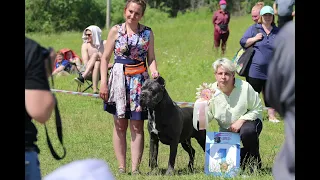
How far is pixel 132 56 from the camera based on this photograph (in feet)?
22.0

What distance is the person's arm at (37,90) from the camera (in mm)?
3230

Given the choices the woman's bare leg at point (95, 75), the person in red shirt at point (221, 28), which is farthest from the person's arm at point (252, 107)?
the person in red shirt at point (221, 28)

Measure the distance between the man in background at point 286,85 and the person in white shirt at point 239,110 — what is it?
3633mm

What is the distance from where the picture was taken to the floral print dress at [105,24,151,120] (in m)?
6.69

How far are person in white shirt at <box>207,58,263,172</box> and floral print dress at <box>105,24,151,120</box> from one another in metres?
0.71

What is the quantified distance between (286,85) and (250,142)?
3891mm

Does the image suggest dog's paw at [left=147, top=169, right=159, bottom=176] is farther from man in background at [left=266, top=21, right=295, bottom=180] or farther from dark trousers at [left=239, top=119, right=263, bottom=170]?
man in background at [left=266, top=21, right=295, bottom=180]

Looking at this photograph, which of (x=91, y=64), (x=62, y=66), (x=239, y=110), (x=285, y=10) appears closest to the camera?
(x=239, y=110)

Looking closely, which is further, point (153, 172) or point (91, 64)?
point (91, 64)

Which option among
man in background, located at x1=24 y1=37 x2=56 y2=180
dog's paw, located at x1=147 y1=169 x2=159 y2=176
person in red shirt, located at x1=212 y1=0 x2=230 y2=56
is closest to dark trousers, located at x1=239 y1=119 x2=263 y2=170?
dog's paw, located at x1=147 y1=169 x2=159 y2=176

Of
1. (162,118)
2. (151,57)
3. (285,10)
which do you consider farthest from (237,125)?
(285,10)

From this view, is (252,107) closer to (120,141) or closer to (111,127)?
(120,141)
